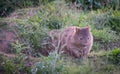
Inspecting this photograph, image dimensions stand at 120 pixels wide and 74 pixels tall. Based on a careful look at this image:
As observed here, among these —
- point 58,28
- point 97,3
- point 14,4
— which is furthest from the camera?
point 97,3

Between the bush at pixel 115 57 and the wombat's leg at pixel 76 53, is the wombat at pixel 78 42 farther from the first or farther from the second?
the bush at pixel 115 57

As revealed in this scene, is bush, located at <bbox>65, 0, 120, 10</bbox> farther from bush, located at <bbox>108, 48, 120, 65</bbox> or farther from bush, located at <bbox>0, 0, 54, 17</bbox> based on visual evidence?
bush, located at <bbox>108, 48, 120, 65</bbox>

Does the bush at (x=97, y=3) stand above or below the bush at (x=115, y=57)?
above

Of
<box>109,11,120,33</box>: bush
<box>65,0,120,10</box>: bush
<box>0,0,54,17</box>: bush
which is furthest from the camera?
<box>65,0,120,10</box>: bush

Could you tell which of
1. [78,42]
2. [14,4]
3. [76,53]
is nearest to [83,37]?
[78,42]

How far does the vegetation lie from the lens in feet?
21.0

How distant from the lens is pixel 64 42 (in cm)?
738

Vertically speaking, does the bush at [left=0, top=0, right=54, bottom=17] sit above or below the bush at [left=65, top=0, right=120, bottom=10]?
above

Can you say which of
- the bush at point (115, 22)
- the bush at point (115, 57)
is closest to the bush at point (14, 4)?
the bush at point (115, 22)

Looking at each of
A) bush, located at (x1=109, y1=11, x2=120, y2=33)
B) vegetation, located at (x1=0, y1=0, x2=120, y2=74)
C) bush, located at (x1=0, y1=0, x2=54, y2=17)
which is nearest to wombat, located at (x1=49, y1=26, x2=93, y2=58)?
vegetation, located at (x1=0, y1=0, x2=120, y2=74)

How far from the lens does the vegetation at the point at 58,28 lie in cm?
641

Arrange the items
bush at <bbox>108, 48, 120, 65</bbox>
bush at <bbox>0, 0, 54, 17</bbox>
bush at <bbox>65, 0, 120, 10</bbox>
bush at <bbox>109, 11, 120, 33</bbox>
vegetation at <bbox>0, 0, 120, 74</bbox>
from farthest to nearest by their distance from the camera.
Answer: bush at <bbox>65, 0, 120, 10</bbox>, bush at <bbox>0, 0, 54, 17</bbox>, bush at <bbox>109, 11, 120, 33</bbox>, bush at <bbox>108, 48, 120, 65</bbox>, vegetation at <bbox>0, 0, 120, 74</bbox>

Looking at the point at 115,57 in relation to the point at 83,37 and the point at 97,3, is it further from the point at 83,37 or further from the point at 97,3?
the point at 97,3

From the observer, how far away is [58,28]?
862 centimetres
